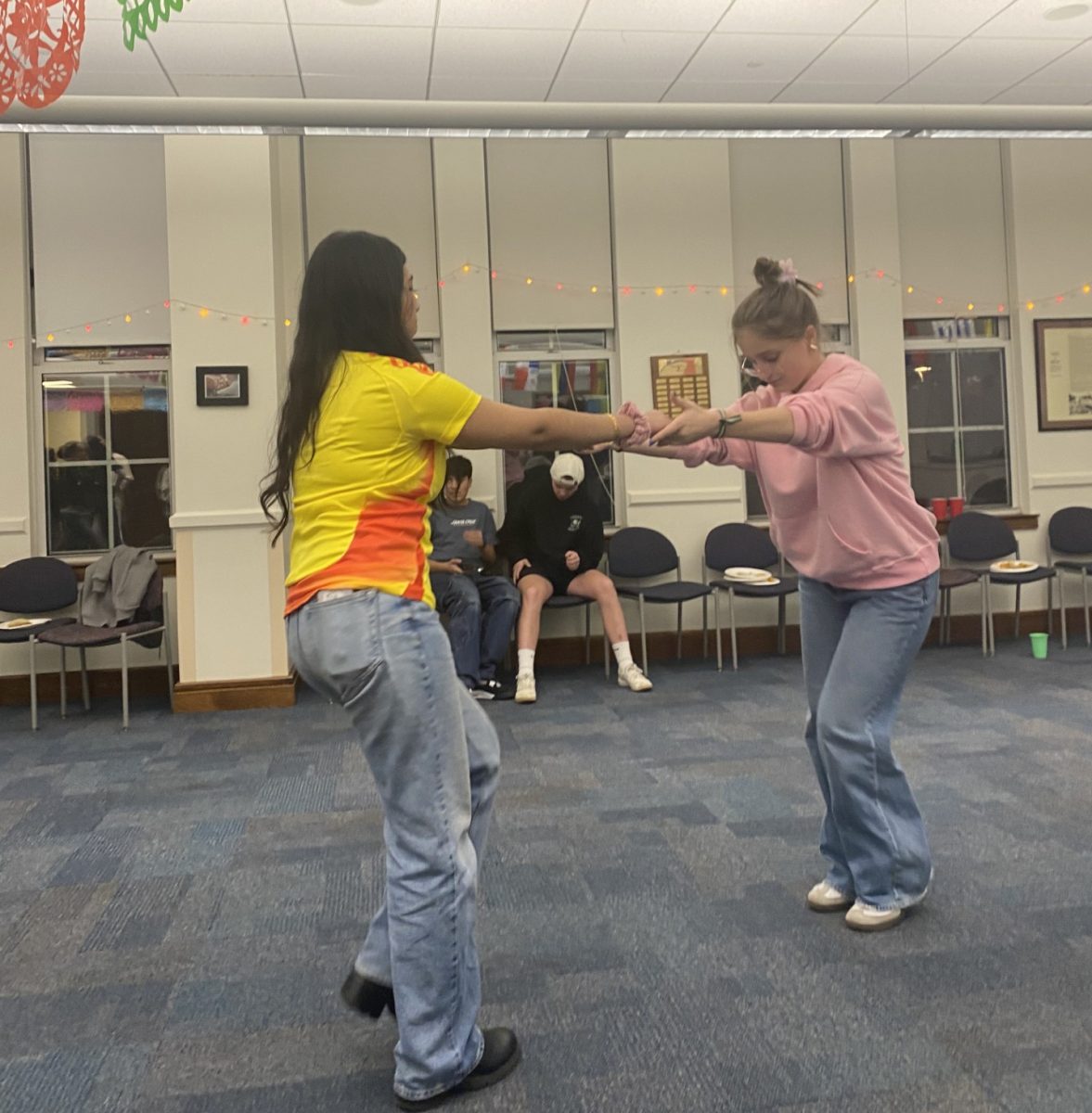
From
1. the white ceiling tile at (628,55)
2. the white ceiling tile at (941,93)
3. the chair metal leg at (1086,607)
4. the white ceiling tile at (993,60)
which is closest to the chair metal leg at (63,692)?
the white ceiling tile at (628,55)

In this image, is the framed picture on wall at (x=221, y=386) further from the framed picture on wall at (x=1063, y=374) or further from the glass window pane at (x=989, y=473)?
the framed picture on wall at (x=1063, y=374)

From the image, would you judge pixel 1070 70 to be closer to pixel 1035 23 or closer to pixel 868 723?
pixel 1035 23

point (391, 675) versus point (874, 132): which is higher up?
point (874, 132)

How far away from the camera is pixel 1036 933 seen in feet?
6.84

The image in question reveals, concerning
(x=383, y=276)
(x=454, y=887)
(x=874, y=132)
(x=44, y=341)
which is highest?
(x=874, y=132)

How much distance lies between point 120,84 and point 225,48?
2.24 feet

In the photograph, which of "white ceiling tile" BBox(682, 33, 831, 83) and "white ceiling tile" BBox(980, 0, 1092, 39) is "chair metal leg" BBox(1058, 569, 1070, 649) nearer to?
"white ceiling tile" BBox(980, 0, 1092, 39)

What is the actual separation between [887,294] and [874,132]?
1.44m

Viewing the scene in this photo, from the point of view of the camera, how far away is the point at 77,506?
568cm

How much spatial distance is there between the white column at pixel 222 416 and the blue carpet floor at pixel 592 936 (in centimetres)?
110

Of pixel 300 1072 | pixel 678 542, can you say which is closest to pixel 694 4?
pixel 678 542

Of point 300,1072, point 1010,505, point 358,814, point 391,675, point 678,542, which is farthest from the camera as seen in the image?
point 1010,505

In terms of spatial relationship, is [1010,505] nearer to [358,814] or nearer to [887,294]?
[887,294]

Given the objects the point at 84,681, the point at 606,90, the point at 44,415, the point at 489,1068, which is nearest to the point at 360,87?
the point at 606,90
